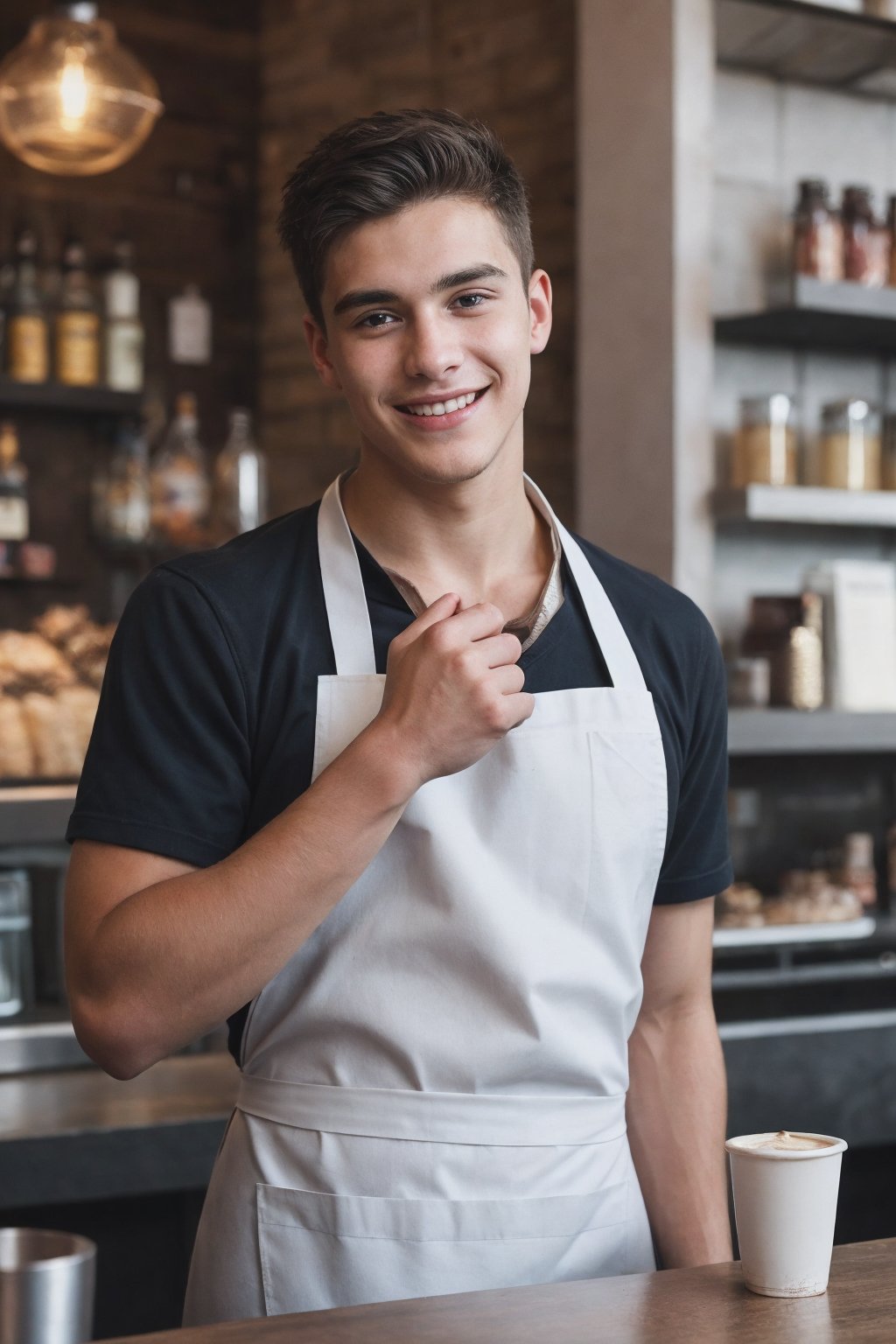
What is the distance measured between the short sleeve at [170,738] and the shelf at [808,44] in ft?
6.84

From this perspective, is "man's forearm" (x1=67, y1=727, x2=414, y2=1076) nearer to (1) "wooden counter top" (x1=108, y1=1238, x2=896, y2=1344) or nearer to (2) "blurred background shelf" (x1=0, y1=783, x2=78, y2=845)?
(1) "wooden counter top" (x1=108, y1=1238, x2=896, y2=1344)

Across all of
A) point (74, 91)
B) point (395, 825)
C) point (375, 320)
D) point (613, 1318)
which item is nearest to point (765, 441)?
point (74, 91)

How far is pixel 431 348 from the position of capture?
127cm

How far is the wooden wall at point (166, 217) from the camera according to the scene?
395 centimetres

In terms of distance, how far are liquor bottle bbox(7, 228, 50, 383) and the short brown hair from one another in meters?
2.45

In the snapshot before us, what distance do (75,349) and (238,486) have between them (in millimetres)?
480

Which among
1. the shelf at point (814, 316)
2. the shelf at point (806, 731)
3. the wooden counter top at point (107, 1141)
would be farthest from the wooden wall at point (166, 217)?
the wooden counter top at point (107, 1141)

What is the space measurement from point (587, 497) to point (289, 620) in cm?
176

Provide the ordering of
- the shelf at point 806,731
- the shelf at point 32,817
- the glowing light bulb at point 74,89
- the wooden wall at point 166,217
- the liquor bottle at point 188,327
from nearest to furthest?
1. the shelf at point 32,817
2. the shelf at point 806,731
3. the glowing light bulb at point 74,89
4. the wooden wall at point 166,217
5. the liquor bottle at point 188,327

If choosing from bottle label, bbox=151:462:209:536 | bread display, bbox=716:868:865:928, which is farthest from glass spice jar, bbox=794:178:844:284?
bottle label, bbox=151:462:209:536

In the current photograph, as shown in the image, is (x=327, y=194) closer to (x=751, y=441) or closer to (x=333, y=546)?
(x=333, y=546)

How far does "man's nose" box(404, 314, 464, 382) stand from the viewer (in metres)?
1.26

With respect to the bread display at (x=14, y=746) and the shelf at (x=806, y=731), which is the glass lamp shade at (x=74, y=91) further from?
the shelf at (x=806, y=731)

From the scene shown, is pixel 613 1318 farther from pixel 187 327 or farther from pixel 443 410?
pixel 187 327
